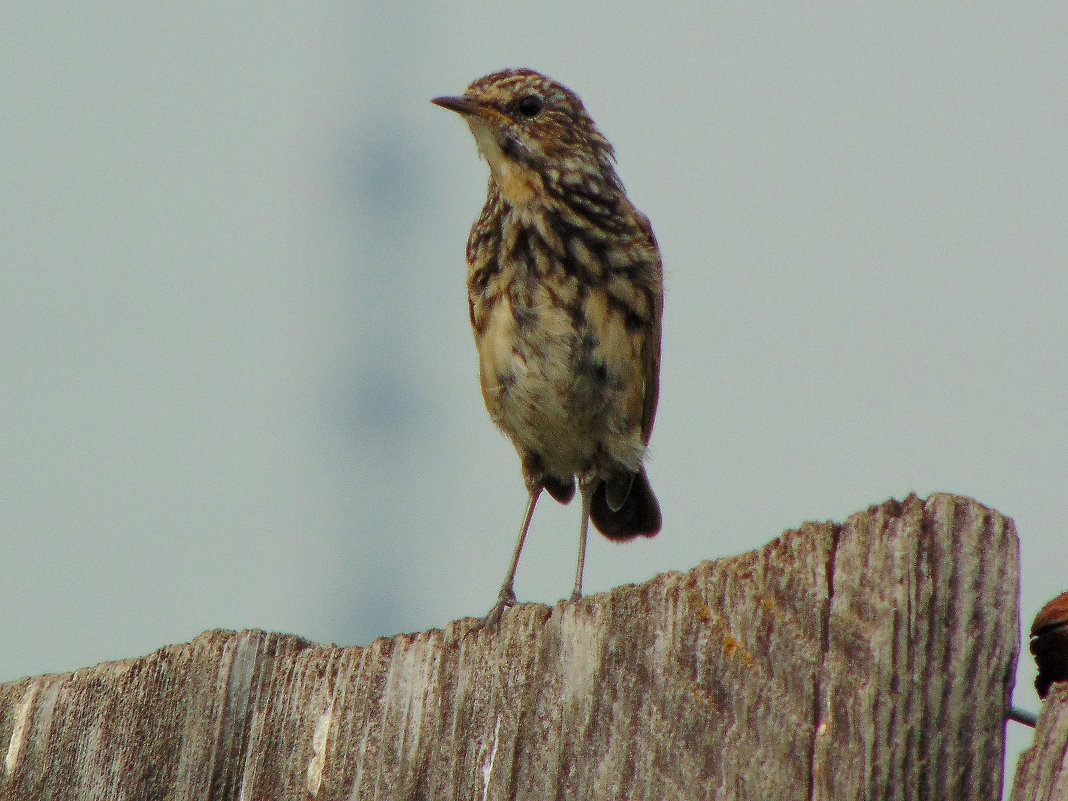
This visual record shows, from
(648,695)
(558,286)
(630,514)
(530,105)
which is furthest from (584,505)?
(648,695)

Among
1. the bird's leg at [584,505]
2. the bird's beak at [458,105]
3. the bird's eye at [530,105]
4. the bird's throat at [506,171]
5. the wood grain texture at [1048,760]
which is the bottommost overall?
the wood grain texture at [1048,760]

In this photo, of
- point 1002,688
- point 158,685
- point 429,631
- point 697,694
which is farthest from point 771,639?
point 158,685

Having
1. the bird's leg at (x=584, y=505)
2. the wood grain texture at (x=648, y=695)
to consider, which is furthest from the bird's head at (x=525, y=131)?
the wood grain texture at (x=648, y=695)

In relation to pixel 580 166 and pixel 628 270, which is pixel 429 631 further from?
pixel 580 166

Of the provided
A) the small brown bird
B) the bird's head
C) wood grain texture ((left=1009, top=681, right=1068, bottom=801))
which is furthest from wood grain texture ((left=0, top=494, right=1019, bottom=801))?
the bird's head

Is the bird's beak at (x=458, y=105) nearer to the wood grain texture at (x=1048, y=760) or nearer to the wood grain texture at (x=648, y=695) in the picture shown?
the wood grain texture at (x=648, y=695)

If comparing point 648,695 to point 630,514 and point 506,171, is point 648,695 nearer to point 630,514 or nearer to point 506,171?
point 506,171

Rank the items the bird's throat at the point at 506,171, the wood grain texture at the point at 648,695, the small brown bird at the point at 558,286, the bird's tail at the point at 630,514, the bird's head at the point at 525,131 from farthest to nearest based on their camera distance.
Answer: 1. the bird's tail at the point at 630,514
2. the bird's head at the point at 525,131
3. the bird's throat at the point at 506,171
4. the small brown bird at the point at 558,286
5. the wood grain texture at the point at 648,695
